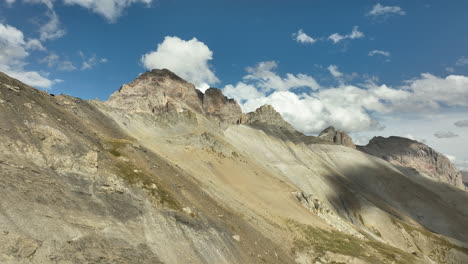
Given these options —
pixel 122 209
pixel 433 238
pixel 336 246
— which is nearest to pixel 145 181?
pixel 122 209

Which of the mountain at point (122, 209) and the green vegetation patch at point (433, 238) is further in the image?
the green vegetation patch at point (433, 238)

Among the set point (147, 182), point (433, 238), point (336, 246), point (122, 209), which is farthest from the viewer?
point (433, 238)

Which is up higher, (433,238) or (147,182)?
(147,182)

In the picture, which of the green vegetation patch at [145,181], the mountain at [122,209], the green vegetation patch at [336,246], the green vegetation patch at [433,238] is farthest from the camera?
the green vegetation patch at [433,238]

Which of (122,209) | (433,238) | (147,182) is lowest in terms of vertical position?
(433,238)

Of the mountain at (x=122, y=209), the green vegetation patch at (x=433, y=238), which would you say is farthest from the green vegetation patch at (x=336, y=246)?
the green vegetation patch at (x=433, y=238)

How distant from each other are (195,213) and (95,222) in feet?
34.9

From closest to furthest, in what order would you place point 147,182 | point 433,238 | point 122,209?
point 122,209
point 147,182
point 433,238

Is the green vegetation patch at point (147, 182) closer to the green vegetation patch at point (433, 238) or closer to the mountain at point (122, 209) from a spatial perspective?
the mountain at point (122, 209)

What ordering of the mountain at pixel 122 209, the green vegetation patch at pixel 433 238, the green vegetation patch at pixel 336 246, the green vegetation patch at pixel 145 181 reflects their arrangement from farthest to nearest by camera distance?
the green vegetation patch at pixel 433 238
the green vegetation patch at pixel 336 246
the green vegetation patch at pixel 145 181
the mountain at pixel 122 209

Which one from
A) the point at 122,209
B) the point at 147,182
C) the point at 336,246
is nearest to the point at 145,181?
the point at 147,182

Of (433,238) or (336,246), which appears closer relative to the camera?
(336,246)

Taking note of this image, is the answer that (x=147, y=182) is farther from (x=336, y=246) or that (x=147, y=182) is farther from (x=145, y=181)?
(x=336, y=246)

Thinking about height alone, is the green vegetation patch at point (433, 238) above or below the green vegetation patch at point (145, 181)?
below
